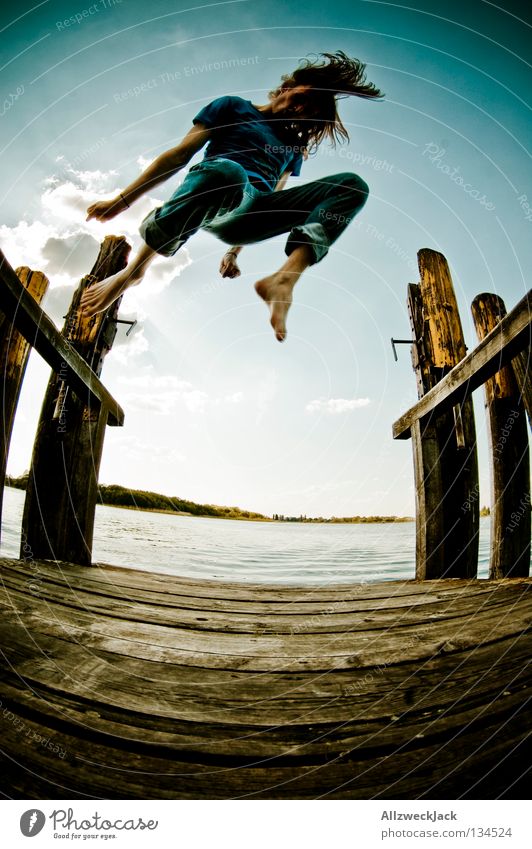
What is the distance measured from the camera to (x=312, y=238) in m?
2.49

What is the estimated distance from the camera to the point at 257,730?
0.93 m

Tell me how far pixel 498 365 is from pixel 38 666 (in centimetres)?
270

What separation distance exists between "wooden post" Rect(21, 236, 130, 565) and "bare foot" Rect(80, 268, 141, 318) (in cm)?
46

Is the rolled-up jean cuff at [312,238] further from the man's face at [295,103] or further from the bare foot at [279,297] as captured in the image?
the man's face at [295,103]

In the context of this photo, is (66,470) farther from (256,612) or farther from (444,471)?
(444,471)

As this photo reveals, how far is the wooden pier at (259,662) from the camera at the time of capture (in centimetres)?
76

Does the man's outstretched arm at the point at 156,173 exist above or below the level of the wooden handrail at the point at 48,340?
above

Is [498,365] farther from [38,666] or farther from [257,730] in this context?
[38,666]

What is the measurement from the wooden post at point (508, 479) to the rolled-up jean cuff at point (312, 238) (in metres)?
2.14

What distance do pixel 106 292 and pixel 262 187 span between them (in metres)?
1.56

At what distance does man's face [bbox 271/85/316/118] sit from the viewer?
115 inches

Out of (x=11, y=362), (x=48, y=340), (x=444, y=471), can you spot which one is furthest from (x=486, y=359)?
(x=11, y=362)

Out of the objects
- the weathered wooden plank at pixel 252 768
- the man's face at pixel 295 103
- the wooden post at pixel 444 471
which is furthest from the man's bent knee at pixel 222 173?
the weathered wooden plank at pixel 252 768
